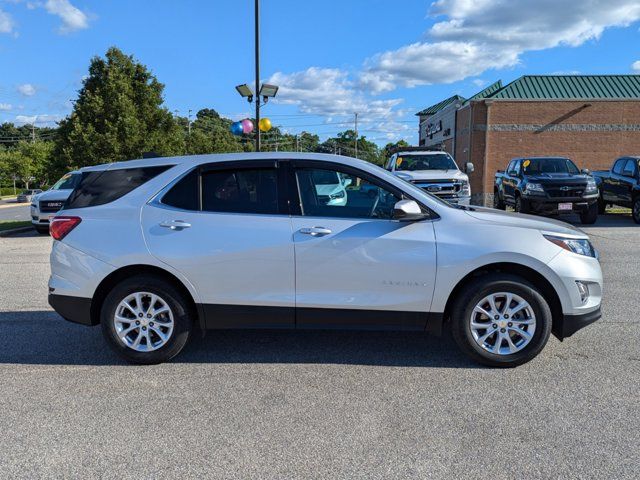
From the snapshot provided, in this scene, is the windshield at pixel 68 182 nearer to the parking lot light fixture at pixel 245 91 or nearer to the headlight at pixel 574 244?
the parking lot light fixture at pixel 245 91

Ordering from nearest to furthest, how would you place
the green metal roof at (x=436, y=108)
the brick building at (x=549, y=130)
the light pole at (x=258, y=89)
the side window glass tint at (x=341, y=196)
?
the side window glass tint at (x=341, y=196) < the light pole at (x=258, y=89) < the brick building at (x=549, y=130) < the green metal roof at (x=436, y=108)

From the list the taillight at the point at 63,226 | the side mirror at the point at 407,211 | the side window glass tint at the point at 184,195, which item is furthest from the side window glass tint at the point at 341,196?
the taillight at the point at 63,226

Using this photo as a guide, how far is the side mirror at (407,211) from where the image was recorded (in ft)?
13.4

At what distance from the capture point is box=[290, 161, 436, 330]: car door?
13.7 ft

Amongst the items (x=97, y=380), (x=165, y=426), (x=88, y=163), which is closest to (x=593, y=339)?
(x=165, y=426)

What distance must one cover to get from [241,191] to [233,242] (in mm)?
466

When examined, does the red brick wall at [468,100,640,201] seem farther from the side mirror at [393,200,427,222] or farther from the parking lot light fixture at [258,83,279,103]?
the side mirror at [393,200,427,222]

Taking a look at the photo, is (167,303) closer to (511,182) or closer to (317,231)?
(317,231)

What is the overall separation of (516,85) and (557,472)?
31.2m

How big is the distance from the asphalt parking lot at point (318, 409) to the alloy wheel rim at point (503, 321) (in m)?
0.26

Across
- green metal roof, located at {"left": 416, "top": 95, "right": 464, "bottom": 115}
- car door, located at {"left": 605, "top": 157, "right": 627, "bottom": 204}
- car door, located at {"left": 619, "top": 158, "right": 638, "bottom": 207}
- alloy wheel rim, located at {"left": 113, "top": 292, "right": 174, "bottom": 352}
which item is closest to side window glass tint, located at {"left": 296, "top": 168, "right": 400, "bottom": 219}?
alloy wheel rim, located at {"left": 113, "top": 292, "right": 174, "bottom": 352}

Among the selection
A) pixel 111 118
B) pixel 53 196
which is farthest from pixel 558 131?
pixel 53 196

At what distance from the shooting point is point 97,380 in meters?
4.18

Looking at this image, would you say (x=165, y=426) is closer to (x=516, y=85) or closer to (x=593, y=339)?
(x=593, y=339)
